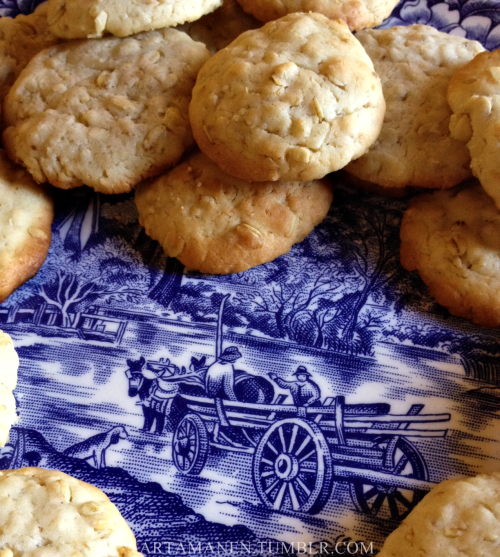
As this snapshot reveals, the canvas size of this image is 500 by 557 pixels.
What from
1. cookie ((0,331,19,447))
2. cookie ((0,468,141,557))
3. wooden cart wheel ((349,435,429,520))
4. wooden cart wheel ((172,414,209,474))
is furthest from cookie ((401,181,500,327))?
cookie ((0,331,19,447))

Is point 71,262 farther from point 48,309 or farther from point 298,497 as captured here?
point 298,497

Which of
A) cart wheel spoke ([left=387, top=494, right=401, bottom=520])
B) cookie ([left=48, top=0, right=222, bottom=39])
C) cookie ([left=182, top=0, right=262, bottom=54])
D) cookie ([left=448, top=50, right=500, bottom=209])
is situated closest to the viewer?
cart wheel spoke ([left=387, top=494, right=401, bottom=520])

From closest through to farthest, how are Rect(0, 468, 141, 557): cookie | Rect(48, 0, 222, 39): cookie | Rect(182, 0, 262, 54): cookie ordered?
Rect(0, 468, 141, 557): cookie
Rect(48, 0, 222, 39): cookie
Rect(182, 0, 262, 54): cookie

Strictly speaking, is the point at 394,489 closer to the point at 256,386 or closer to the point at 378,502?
the point at 378,502

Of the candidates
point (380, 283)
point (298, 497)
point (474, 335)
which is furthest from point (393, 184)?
point (298, 497)

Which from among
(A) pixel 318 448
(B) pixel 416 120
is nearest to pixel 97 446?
(A) pixel 318 448

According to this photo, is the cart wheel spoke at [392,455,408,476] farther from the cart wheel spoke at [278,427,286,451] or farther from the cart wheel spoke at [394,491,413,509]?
the cart wheel spoke at [278,427,286,451]
